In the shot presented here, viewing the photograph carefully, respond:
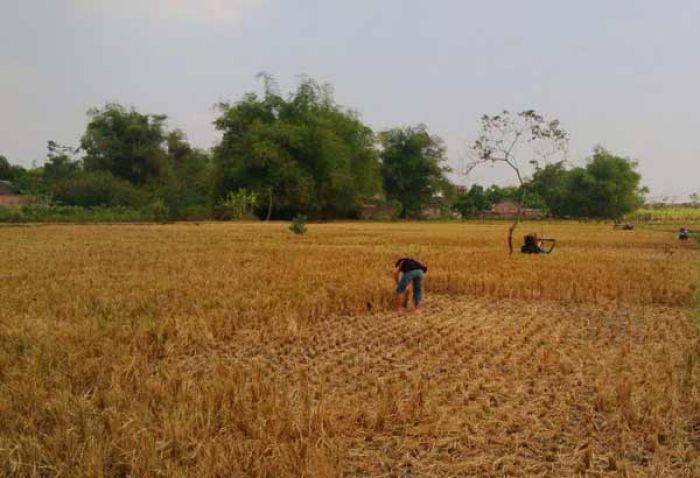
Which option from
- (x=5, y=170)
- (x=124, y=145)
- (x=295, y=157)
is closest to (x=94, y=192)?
(x=124, y=145)

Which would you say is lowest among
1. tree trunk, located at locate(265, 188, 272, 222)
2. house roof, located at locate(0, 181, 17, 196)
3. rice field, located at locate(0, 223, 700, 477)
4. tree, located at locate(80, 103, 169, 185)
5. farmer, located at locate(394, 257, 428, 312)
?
rice field, located at locate(0, 223, 700, 477)

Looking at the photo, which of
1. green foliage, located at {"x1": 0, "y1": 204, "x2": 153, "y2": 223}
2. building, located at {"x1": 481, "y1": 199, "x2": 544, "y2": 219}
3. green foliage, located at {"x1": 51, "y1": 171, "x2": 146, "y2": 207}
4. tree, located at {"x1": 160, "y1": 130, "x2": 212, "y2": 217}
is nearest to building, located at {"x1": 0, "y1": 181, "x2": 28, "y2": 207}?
green foliage, located at {"x1": 51, "y1": 171, "x2": 146, "y2": 207}

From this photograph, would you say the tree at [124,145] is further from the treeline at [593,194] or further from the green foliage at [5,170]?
the treeline at [593,194]

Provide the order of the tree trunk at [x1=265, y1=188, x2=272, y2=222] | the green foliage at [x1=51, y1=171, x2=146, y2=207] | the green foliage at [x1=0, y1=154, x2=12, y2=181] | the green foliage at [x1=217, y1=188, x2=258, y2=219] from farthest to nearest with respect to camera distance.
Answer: the green foliage at [x1=0, y1=154, x2=12, y2=181] → the green foliage at [x1=51, y1=171, x2=146, y2=207] → the tree trunk at [x1=265, y1=188, x2=272, y2=222] → the green foliage at [x1=217, y1=188, x2=258, y2=219]

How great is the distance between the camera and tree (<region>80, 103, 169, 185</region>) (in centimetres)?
5706

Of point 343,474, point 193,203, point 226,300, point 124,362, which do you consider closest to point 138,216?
point 193,203

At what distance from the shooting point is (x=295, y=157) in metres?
53.4

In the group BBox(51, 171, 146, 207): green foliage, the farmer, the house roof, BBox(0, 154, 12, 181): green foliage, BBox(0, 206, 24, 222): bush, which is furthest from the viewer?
BBox(0, 154, 12, 181): green foliage

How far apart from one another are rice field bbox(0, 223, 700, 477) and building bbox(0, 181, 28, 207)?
53.0 m

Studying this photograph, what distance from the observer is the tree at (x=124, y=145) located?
187 ft

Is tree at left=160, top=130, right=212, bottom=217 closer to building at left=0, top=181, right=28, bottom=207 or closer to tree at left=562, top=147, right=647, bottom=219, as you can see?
building at left=0, top=181, right=28, bottom=207

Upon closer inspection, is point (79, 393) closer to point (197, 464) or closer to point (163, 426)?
point (163, 426)

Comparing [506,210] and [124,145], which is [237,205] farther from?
[506,210]

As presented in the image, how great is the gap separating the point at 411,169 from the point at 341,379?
222 feet
